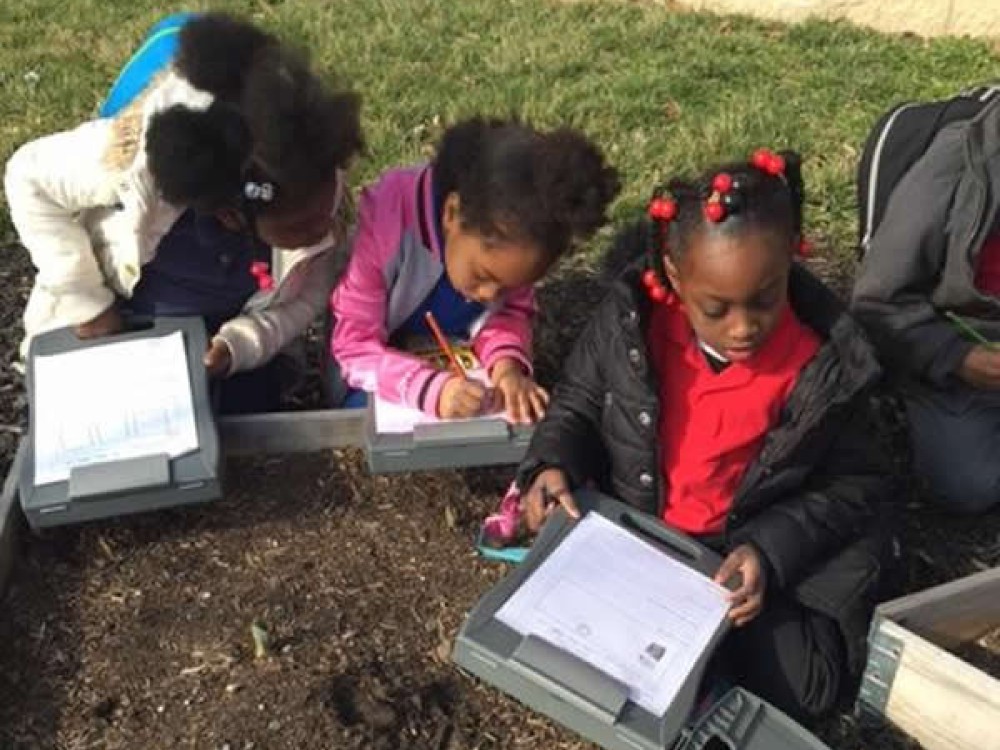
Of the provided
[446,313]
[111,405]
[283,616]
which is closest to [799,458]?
[446,313]

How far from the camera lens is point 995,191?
10.7ft

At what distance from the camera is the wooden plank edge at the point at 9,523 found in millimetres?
3088

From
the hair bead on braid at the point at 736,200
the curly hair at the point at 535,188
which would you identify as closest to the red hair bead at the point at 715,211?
the hair bead on braid at the point at 736,200

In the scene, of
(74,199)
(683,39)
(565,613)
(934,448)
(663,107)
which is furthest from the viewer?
(683,39)

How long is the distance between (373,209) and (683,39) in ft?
11.3

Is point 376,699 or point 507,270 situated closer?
point 376,699

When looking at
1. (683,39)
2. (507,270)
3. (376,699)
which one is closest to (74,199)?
(507,270)

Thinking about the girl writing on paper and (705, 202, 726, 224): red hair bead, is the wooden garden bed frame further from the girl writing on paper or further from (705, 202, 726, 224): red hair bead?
(705, 202, 726, 224): red hair bead

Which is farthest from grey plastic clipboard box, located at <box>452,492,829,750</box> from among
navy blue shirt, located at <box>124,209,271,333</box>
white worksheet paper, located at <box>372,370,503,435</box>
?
navy blue shirt, located at <box>124,209,271,333</box>

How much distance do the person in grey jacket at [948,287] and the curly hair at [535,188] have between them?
82 cm

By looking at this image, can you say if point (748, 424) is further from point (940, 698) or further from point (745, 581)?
point (940, 698)

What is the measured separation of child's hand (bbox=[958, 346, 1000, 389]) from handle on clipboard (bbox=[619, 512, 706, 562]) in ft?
3.45

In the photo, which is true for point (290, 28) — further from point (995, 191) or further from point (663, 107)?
point (995, 191)

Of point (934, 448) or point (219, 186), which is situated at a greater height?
point (219, 186)
